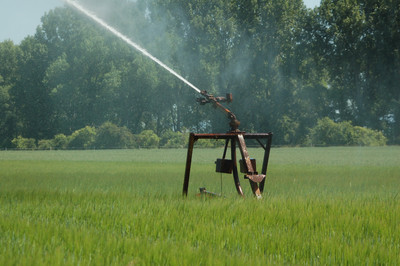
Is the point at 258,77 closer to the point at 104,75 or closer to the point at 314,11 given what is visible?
the point at 314,11

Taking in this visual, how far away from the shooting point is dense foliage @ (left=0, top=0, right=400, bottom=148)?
4881cm

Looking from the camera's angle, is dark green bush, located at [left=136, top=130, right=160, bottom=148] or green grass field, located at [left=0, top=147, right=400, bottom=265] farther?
dark green bush, located at [left=136, top=130, right=160, bottom=148]

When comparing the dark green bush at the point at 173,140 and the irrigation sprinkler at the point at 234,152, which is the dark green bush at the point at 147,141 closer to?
the dark green bush at the point at 173,140

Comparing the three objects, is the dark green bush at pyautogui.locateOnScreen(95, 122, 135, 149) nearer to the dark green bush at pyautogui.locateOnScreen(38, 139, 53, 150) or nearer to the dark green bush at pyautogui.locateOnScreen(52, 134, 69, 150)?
the dark green bush at pyautogui.locateOnScreen(52, 134, 69, 150)

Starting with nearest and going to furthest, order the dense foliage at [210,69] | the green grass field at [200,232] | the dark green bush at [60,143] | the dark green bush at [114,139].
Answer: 1. the green grass field at [200,232]
2. the dark green bush at [114,139]
3. the dark green bush at [60,143]
4. the dense foliage at [210,69]

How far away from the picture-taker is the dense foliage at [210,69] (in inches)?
1922

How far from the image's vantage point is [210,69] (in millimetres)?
53625

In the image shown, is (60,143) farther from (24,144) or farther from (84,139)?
(24,144)

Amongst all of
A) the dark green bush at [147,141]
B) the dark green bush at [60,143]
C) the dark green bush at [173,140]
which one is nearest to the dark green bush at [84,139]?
the dark green bush at [60,143]

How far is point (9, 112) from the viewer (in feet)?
180

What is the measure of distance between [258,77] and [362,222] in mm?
50120

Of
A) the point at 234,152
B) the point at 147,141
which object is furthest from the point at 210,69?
the point at 234,152

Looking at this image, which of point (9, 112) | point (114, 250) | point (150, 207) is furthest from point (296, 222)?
point (9, 112)

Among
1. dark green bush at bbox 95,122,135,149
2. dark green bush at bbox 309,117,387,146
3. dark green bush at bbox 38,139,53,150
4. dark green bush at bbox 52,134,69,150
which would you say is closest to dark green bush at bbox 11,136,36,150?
dark green bush at bbox 38,139,53,150
